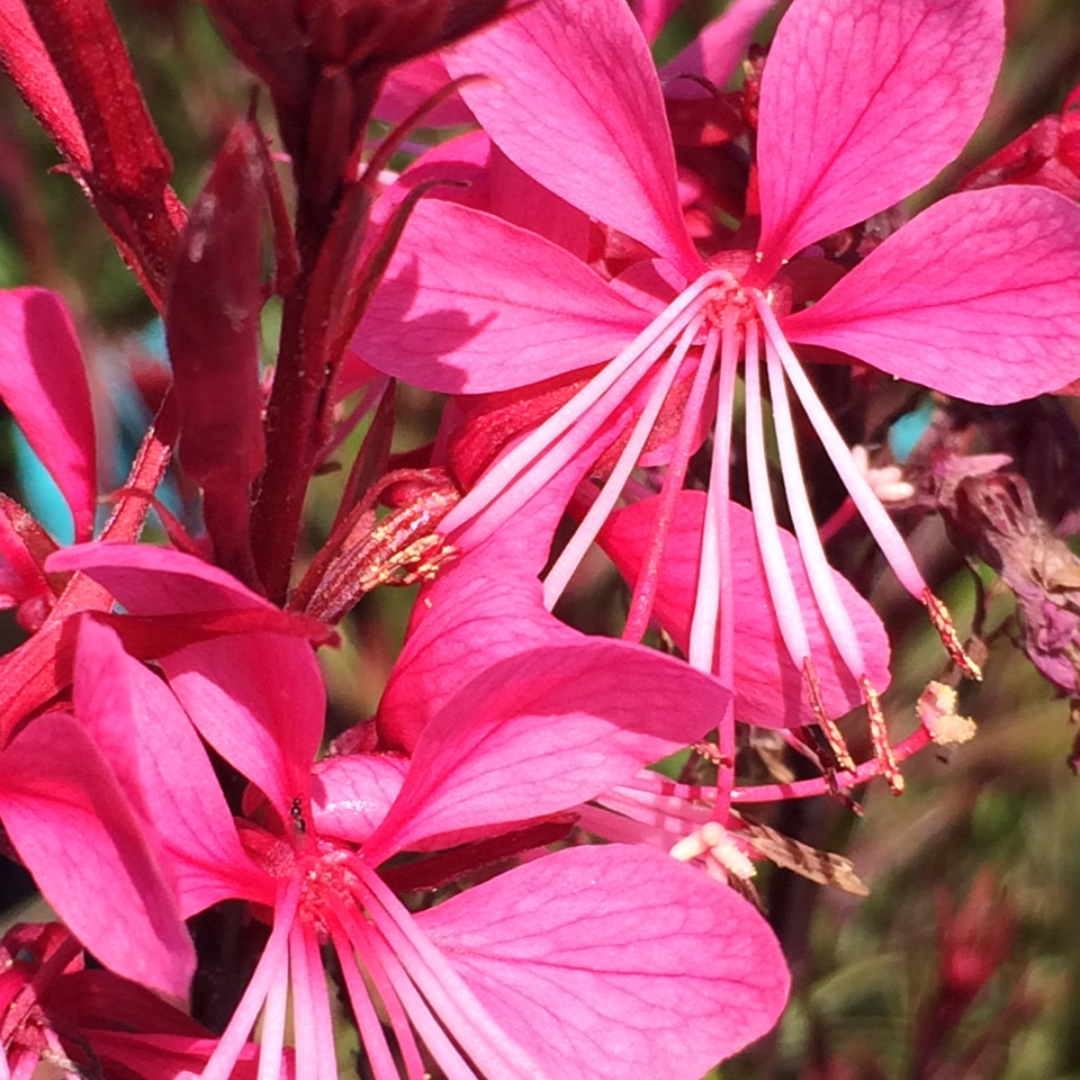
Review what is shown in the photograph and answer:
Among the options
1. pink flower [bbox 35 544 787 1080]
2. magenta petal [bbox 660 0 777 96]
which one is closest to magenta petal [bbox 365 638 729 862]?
pink flower [bbox 35 544 787 1080]

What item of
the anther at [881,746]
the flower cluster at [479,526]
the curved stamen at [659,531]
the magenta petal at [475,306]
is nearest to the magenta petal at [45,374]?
the flower cluster at [479,526]

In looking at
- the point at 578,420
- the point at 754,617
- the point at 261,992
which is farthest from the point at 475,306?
the point at 261,992

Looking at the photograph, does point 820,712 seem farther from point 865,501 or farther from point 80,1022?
point 80,1022

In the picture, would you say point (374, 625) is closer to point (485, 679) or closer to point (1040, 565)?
point (1040, 565)

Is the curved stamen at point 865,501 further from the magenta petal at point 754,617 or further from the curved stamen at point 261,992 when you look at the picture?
the curved stamen at point 261,992

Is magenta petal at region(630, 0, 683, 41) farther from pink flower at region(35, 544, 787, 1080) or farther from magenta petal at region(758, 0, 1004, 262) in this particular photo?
pink flower at region(35, 544, 787, 1080)

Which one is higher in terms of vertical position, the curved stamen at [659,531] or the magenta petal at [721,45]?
the magenta petal at [721,45]

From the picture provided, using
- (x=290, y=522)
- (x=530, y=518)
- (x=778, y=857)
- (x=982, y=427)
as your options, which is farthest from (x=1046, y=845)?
(x=290, y=522)
